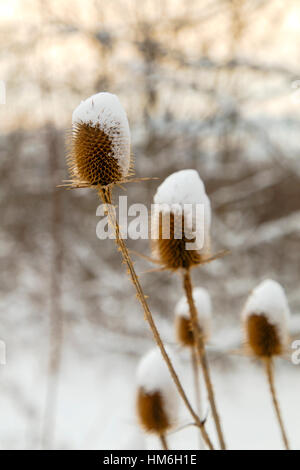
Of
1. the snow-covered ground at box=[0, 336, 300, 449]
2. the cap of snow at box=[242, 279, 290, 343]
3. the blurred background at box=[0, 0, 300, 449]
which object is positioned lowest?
the cap of snow at box=[242, 279, 290, 343]

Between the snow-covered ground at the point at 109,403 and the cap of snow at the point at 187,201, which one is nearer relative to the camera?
the cap of snow at the point at 187,201

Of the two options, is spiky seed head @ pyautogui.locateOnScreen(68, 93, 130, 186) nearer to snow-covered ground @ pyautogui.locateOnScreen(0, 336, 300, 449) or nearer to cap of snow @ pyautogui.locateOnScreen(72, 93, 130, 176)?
cap of snow @ pyautogui.locateOnScreen(72, 93, 130, 176)

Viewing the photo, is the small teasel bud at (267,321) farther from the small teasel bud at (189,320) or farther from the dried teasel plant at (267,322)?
the small teasel bud at (189,320)

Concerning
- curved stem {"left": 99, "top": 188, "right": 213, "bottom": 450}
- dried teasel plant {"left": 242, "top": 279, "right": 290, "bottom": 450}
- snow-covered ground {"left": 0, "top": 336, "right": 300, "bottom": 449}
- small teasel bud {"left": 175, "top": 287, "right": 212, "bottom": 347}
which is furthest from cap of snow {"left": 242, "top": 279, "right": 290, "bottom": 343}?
snow-covered ground {"left": 0, "top": 336, "right": 300, "bottom": 449}

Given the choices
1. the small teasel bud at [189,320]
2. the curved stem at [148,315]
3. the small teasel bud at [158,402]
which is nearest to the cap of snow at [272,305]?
the small teasel bud at [189,320]

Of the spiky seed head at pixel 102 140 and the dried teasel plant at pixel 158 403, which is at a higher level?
the spiky seed head at pixel 102 140

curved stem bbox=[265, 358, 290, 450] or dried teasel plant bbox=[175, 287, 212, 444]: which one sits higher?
dried teasel plant bbox=[175, 287, 212, 444]

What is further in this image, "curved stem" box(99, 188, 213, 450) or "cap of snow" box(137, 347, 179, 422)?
"cap of snow" box(137, 347, 179, 422)

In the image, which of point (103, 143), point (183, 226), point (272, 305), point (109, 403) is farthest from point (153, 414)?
point (109, 403)

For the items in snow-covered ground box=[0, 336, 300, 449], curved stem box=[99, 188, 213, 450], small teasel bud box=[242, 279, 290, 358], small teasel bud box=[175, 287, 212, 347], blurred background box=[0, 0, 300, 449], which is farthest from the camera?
blurred background box=[0, 0, 300, 449]
